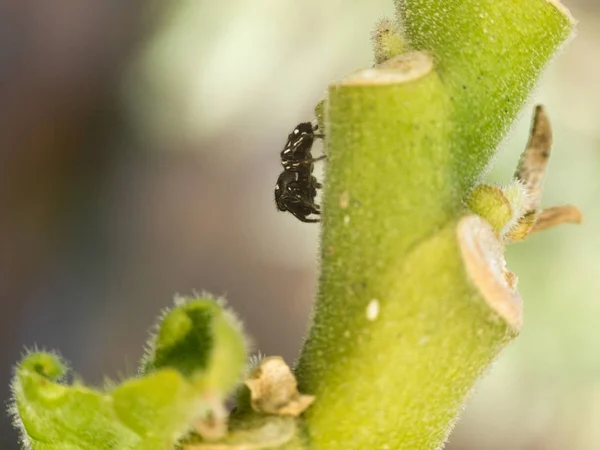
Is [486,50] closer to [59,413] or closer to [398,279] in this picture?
[398,279]

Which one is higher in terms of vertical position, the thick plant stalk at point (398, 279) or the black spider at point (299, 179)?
the black spider at point (299, 179)

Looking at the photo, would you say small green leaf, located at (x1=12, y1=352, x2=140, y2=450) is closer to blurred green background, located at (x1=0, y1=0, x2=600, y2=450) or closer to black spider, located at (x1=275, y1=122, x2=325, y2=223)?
black spider, located at (x1=275, y1=122, x2=325, y2=223)

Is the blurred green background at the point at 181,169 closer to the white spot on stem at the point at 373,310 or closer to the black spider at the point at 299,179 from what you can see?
the black spider at the point at 299,179

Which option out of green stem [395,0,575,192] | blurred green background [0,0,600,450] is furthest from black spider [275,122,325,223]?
blurred green background [0,0,600,450]

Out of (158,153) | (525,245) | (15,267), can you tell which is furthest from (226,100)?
(525,245)

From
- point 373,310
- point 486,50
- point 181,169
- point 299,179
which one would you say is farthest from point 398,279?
point 181,169

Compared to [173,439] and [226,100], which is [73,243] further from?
[173,439]

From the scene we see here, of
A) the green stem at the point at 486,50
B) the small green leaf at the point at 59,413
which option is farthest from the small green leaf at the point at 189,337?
the green stem at the point at 486,50
